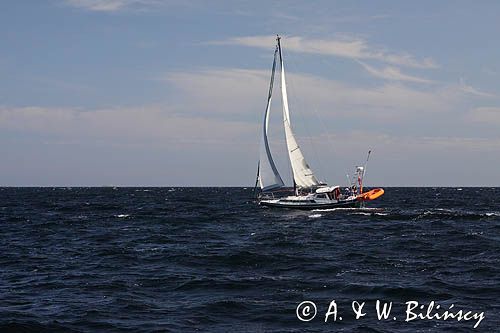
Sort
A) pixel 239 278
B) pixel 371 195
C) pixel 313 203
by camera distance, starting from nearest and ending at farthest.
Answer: pixel 239 278 → pixel 313 203 → pixel 371 195

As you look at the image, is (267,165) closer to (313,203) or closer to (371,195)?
(313,203)

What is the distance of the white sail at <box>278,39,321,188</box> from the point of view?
243ft

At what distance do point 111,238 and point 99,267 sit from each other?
1447cm

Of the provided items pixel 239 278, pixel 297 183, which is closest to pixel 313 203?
pixel 297 183

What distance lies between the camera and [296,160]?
2933 inches

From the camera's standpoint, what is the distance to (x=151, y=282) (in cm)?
2417

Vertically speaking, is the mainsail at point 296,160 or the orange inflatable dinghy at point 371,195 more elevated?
the mainsail at point 296,160

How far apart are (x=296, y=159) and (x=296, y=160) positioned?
0.14 meters

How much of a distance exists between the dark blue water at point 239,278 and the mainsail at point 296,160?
26.1 meters

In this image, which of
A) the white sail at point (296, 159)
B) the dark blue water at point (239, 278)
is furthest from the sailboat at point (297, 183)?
the dark blue water at point (239, 278)

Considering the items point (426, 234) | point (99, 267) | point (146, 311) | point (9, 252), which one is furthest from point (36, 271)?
point (426, 234)

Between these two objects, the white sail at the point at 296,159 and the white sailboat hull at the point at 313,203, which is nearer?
the white sailboat hull at the point at 313,203

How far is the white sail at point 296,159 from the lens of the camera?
73938 millimetres

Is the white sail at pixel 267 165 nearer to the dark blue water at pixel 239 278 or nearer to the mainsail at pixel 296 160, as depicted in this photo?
the mainsail at pixel 296 160
